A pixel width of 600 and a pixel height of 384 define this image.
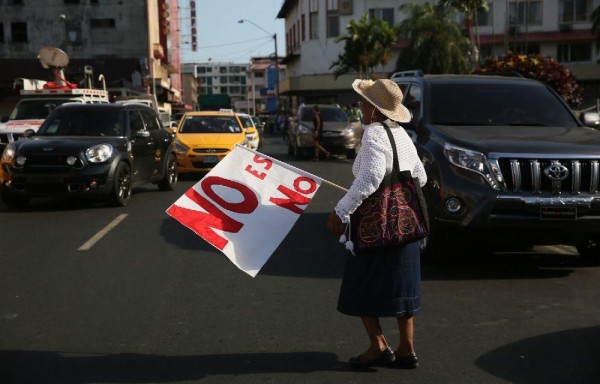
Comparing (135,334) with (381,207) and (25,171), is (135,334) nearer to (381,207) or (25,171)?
(381,207)

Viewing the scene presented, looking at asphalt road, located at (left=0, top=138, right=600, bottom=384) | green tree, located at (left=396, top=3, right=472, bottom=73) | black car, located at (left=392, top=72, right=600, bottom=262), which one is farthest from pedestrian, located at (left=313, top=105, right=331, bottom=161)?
green tree, located at (left=396, top=3, right=472, bottom=73)

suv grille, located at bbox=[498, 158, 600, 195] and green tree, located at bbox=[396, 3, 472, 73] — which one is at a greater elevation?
green tree, located at bbox=[396, 3, 472, 73]

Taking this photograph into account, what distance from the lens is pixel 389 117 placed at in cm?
425

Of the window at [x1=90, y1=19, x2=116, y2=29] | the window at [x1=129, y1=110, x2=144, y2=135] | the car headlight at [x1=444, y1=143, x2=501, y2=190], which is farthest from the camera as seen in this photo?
the window at [x1=90, y1=19, x2=116, y2=29]

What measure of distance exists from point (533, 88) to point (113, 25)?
54206 millimetres

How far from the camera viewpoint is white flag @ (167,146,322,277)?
4.62 metres

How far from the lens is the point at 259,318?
216 inches

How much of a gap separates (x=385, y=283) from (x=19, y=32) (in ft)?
195

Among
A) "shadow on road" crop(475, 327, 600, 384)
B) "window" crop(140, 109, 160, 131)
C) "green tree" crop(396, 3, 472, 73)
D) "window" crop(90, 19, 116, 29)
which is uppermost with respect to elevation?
"window" crop(90, 19, 116, 29)

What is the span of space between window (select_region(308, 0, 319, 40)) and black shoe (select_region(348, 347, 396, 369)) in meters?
65.7

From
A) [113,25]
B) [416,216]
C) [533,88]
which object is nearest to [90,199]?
[533,88]

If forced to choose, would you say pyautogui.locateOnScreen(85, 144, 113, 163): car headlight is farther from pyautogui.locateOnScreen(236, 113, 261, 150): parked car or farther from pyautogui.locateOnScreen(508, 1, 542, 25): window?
pyautogui.locateOnScreen(508, 1, 542, 25): window

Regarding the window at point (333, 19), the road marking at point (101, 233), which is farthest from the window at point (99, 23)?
the road marking at point (101, 233)

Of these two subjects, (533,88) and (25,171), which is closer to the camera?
(533,88)
